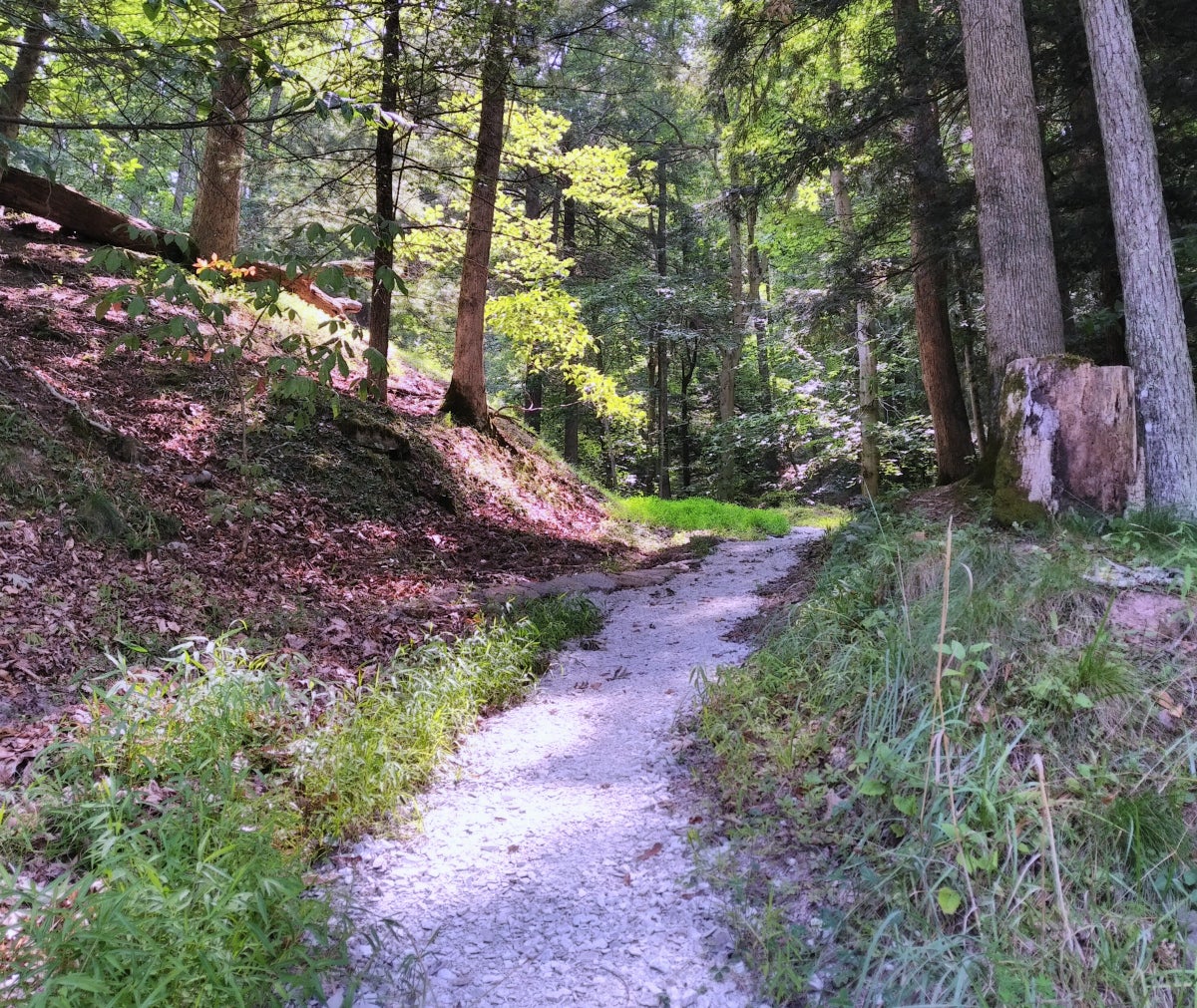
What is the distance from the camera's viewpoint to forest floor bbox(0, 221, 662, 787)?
4.09 metres

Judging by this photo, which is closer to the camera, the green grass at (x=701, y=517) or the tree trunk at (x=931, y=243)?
the tree trunk at (x=931, y=243)

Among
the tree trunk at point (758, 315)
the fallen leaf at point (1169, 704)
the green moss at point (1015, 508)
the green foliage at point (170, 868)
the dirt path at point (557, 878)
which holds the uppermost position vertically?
the tree trunk at point (758, 315)

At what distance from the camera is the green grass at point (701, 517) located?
12.6 metres

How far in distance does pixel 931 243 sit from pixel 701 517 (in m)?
6.54

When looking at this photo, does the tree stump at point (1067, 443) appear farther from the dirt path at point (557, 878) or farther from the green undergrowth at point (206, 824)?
the green undergrowth at point (206, 824)

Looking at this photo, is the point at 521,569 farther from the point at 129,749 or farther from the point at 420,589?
the point at 129,749

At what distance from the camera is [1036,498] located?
4605 mm

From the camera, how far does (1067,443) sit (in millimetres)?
4570

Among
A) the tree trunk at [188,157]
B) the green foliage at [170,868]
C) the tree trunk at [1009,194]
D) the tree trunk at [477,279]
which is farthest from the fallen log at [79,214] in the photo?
the tree trunk at [1009,194]

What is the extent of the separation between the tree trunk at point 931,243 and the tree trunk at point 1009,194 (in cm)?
167

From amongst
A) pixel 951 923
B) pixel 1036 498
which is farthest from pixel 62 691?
pixel 1036 498

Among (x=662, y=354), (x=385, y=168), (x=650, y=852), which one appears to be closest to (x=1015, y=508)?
(x=650, y=852)

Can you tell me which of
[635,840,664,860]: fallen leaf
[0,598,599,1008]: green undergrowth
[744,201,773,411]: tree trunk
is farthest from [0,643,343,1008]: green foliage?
[744,201,773,411]: tree trunk

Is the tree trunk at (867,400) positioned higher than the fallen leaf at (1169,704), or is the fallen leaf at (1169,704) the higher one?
the tree trunk at (867,400)
